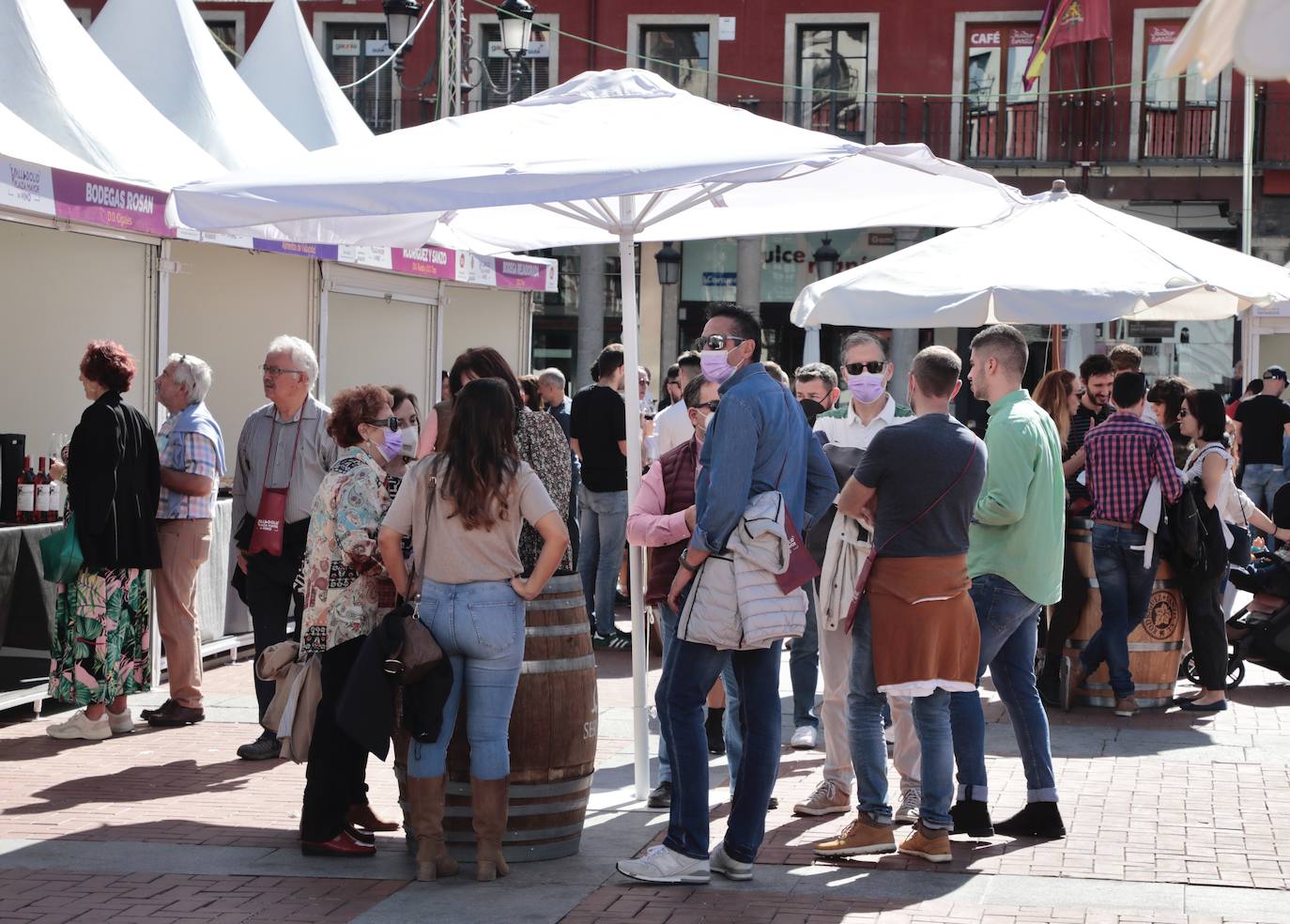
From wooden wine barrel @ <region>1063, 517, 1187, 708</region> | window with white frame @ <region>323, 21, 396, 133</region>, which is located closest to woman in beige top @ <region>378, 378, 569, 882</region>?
wooden wine barrel @ <region>1063, 517, 1187, 708</region>

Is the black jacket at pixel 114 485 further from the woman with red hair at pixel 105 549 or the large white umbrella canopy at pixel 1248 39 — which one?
the large white umbrella canopy at pixel 1248 39

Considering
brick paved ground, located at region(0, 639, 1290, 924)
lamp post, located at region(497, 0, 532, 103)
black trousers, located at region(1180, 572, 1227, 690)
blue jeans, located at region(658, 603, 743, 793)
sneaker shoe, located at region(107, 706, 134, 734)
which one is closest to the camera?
brick paved ground, located at region(0, 639, 1290, 924)

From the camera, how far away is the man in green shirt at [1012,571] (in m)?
6.15

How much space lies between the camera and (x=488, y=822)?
555 cm

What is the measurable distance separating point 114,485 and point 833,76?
2296cm

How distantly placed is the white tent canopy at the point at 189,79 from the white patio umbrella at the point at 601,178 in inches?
193

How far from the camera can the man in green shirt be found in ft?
20.2

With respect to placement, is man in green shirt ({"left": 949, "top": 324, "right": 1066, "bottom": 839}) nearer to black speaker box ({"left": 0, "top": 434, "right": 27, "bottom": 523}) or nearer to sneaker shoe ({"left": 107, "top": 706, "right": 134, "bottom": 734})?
sneaker shoe ({"left": 107, "top": 706, "right": 134, "bottom": 734})

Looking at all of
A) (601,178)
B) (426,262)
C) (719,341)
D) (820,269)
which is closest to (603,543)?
(426,262)

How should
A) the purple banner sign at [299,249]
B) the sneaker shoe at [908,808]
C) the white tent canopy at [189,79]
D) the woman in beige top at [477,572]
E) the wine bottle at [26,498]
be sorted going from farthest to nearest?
the white tent canopy at [189,79], the purple banner sign at [299,249], the wine bottle at [26,498], the sneaker shoe at [908,808], the woman in beige top at [477,572]

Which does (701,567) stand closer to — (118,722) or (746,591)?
(746,591)

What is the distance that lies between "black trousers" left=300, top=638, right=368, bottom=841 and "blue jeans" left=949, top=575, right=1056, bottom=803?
7.07 ft

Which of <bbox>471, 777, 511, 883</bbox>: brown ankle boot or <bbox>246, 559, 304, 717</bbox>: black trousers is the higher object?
<bbox>246, 559, 304, 717</bbox>: black trousers

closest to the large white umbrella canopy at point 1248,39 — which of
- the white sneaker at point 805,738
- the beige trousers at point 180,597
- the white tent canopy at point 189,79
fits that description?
the white sneaker at point 805,738
